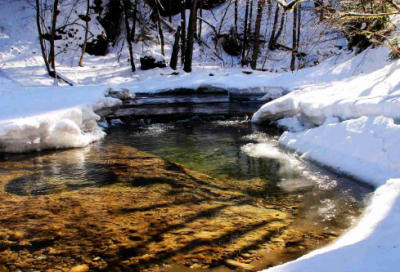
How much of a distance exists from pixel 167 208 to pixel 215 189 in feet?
3.11

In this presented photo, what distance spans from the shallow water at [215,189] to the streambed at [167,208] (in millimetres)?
14

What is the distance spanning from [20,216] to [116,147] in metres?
3.60

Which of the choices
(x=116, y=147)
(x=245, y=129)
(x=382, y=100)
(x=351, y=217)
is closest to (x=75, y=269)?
(x=351, y=217)

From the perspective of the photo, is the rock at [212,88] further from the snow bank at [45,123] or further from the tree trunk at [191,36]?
the snow bank at [45,123]

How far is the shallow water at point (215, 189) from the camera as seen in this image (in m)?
3.20

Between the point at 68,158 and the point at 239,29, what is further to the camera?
the point at 239,29

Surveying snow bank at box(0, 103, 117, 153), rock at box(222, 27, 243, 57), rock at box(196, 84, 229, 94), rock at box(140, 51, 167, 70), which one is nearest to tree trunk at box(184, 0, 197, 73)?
rock at box(140, 51, 167, 70)

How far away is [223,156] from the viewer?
261 inches

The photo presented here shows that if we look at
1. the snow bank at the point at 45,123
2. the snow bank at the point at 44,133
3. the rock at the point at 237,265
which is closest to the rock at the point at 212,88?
the snow bank at the point at 45,123

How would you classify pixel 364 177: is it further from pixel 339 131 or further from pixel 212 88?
pixel 212 88

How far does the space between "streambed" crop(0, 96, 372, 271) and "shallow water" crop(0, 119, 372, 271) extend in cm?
1

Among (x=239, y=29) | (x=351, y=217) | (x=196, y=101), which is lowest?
(x=351, y=217)

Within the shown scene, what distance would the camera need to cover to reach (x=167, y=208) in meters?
4.11

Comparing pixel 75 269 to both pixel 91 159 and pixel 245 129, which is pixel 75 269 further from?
pixel 245 129
